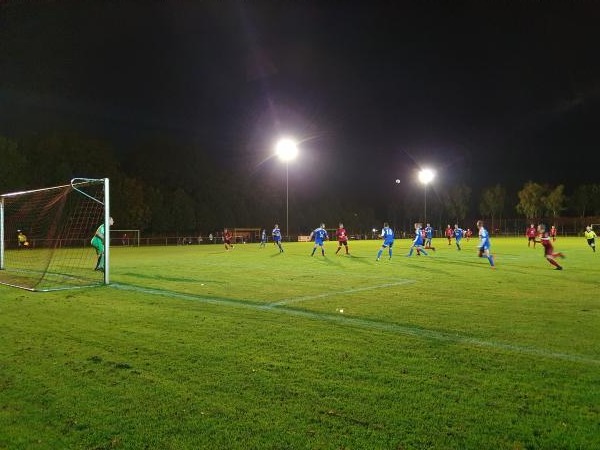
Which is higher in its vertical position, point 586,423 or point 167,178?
point 167,178

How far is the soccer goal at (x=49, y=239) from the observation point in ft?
50.9

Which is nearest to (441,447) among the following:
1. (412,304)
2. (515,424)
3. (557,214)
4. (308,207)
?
(515,424)

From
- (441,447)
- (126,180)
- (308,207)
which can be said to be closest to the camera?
(441,447)

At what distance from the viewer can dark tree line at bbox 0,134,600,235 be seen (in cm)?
5612

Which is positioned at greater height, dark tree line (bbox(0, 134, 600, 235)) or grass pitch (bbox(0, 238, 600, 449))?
dark tree line (bbox(0, 134, 600, 235))

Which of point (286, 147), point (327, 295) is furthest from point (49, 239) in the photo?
point (327, 295)

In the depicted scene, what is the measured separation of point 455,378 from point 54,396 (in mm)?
4378

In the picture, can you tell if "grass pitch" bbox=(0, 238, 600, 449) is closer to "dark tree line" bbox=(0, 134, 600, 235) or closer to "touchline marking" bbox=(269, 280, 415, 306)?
"touchline marking" bbox=(269, 280, 415, 306)

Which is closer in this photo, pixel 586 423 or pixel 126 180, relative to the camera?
pixel 586 423

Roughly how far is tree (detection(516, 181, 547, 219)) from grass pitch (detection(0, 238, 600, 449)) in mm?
97283

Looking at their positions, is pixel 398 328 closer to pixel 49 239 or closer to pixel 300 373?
pixel 300 373

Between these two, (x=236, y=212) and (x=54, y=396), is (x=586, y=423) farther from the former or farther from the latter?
(x=236, y=212)

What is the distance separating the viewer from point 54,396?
4930 millimetres

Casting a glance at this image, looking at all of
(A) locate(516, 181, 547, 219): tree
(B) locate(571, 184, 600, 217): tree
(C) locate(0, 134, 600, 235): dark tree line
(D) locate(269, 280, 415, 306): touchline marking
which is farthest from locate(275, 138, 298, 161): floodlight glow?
(B) locate(571, 184, 600, 217): tree
